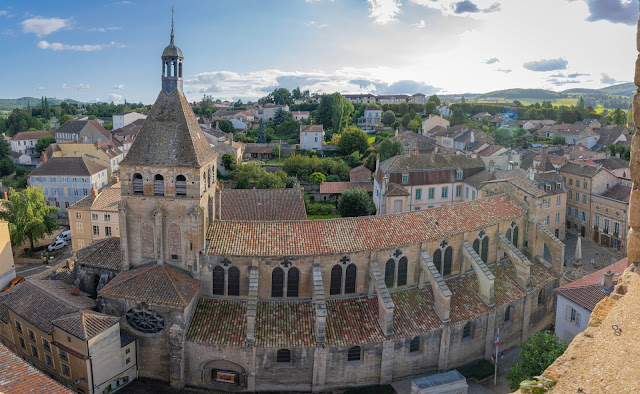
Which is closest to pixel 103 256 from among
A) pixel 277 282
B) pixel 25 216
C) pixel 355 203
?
pixel 277 282

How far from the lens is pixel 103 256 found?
38.2 m

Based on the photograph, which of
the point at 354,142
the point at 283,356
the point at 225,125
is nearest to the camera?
the point at 283,356

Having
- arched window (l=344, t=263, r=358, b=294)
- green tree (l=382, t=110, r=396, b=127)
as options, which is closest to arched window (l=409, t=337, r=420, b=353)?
arched window (l=344, t=263, r=358, b=294)

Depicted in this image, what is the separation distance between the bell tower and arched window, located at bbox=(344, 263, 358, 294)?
18.2 metres

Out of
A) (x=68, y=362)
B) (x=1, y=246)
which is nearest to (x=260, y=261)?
(x=68, y=362)

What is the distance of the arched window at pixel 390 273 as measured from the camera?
119 feet

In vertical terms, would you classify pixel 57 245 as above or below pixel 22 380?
below

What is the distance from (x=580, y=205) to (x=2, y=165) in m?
115

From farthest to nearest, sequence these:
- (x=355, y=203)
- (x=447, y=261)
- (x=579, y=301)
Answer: (x=355, y=203)
(x=447, y=261)
(x=579, y=301)

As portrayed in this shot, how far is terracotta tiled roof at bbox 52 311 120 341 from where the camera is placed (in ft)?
102

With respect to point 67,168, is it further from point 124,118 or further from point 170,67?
point 124,118

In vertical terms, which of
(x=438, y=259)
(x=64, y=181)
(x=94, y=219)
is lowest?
(x=94, y=219)

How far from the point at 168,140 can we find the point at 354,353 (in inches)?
773

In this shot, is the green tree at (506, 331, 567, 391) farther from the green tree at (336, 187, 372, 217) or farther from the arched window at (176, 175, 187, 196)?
the green tree at (336, 187, 372, 217)
